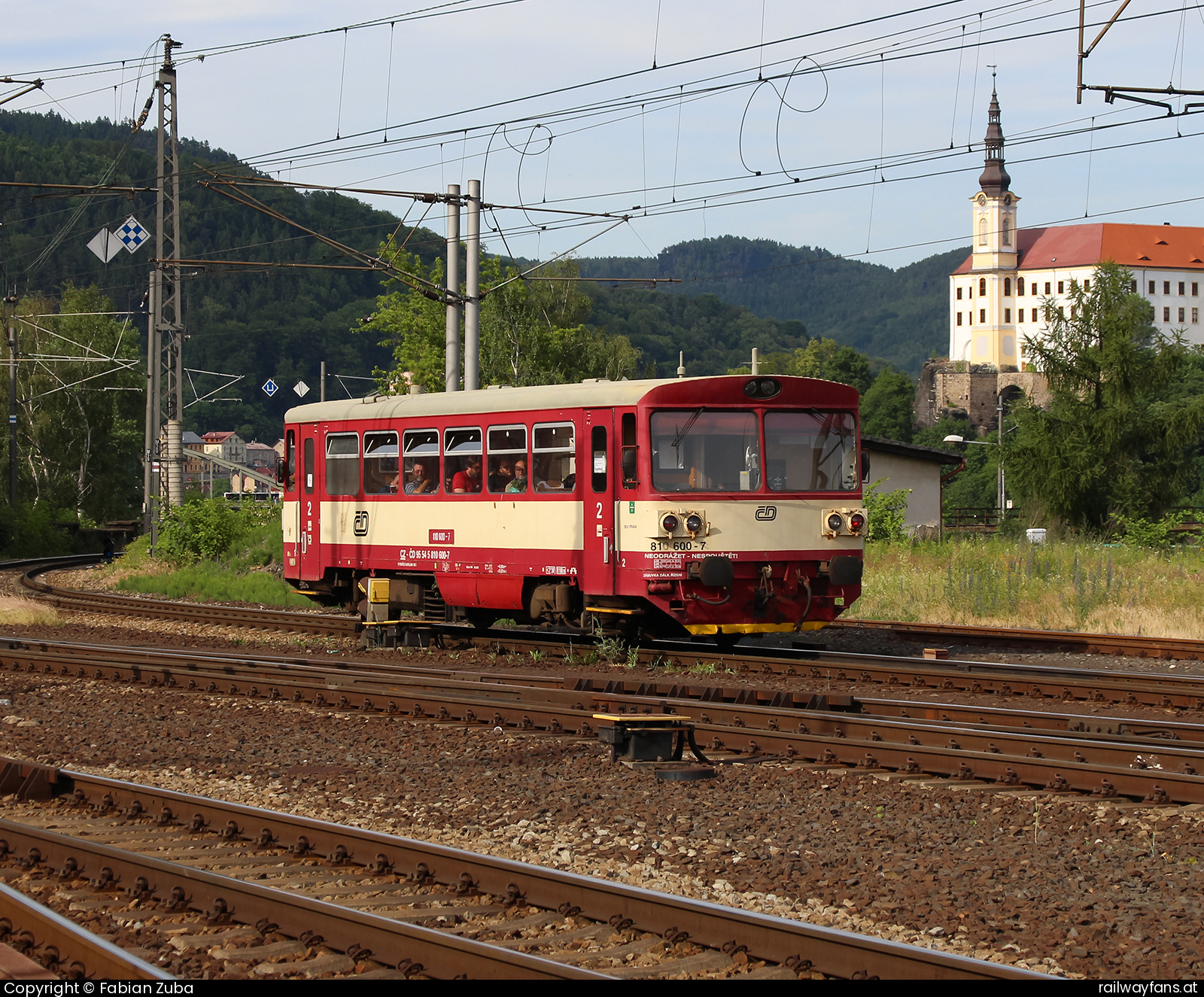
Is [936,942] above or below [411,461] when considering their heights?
below

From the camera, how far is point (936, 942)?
18.4ft

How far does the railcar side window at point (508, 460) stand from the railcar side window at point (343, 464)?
275 centimetres

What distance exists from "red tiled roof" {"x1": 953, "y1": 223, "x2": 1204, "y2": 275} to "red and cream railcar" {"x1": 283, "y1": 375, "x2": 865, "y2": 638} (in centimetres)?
14501

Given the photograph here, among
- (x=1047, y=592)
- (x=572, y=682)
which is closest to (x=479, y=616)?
(x=572, y=682)

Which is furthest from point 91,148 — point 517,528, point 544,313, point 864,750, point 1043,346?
point 864,750

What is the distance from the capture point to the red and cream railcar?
1455 cm

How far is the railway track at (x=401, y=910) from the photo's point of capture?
16.8ft

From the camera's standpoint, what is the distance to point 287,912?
571cm

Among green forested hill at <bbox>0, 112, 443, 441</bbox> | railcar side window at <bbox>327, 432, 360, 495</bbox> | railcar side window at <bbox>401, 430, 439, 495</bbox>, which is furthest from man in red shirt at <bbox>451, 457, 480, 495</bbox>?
green forested hill at <bbox>0, 112, 443, 441</bbox>

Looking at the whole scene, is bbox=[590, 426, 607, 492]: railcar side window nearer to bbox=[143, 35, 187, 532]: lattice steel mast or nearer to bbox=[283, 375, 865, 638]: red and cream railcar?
bbox=[283, 375, 865, 638]: red and cream railcar

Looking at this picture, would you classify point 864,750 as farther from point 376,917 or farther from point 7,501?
point 7,501

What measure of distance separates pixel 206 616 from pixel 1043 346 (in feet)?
107

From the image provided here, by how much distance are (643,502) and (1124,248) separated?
15262 centimetres

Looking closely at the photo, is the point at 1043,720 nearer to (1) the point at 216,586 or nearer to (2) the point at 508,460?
(2) the point at 508,460
